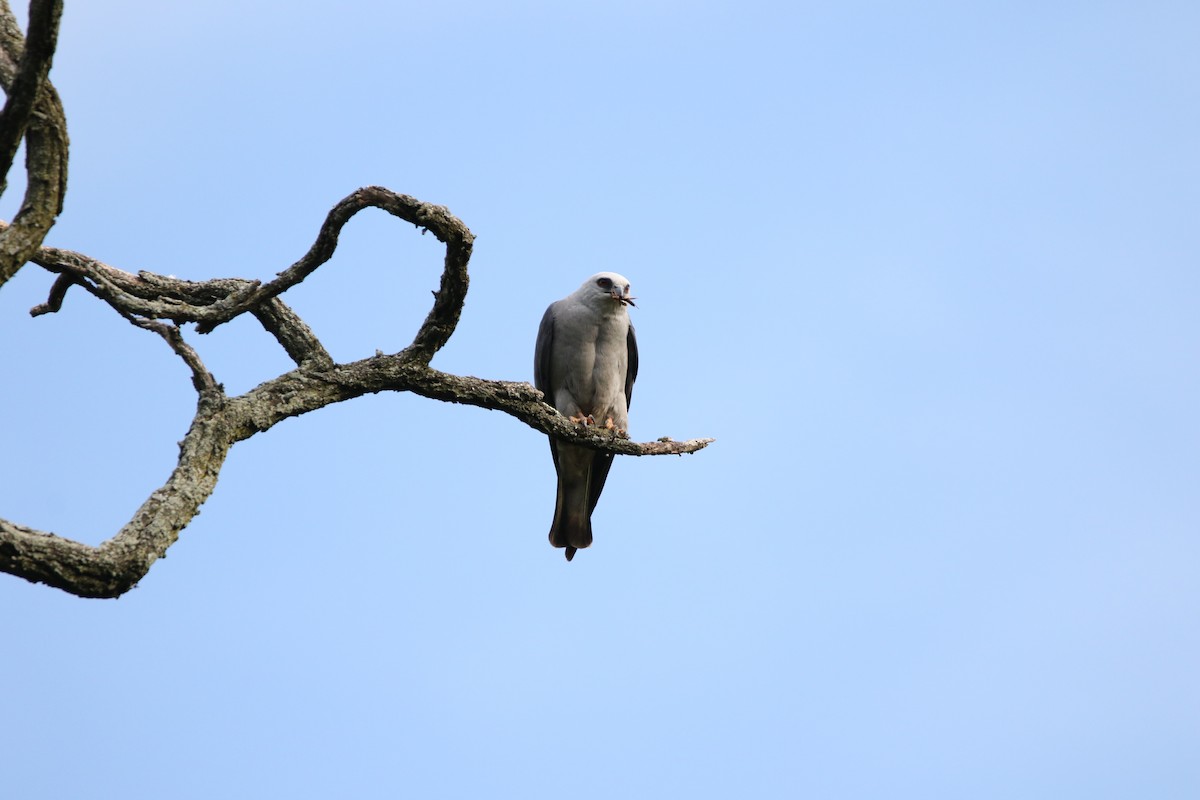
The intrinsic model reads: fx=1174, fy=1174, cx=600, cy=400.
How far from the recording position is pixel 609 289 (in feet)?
26.9

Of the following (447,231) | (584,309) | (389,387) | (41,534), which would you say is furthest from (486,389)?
(584,309)

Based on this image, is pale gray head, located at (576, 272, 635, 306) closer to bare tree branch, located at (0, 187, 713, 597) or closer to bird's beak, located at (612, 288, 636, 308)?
bird's beak, located at (612, 288, 636, 308)

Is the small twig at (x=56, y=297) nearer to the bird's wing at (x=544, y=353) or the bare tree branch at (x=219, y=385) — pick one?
the bare tree branch at (x=219, y=385)

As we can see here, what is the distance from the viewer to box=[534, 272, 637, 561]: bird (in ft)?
27.0

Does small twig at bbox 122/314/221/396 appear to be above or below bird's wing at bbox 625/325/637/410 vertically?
below

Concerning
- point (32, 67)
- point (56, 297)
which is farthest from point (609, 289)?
point (32, 67)

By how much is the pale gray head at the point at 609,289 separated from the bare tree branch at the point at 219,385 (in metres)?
2.70

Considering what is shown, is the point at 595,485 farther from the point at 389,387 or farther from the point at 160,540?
the point at 160,540

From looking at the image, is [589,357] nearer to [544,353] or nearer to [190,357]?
[544,353]

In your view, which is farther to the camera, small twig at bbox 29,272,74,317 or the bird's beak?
the bird's beak

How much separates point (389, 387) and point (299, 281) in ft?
2.08

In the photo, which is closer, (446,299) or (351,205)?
(351,205)

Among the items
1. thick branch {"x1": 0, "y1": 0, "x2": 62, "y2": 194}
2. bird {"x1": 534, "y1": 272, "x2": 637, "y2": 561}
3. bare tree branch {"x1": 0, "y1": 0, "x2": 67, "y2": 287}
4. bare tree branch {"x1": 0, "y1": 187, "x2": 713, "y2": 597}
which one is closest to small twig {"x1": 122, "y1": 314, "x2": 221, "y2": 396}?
bare tree branch {"x1": 0, "y1": 187, "x2": 713, "y2": 597}

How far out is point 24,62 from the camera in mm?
3852
